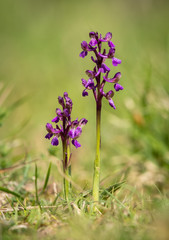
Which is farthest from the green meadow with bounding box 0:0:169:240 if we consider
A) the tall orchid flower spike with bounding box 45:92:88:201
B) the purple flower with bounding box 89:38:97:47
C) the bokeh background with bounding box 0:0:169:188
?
the purple flower with bounding box 89:38:97:47

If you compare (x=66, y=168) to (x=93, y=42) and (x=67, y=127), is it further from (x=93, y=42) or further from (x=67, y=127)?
(x=93, y=42)

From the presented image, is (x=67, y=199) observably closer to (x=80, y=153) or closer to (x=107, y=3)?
(x=80, y=153)

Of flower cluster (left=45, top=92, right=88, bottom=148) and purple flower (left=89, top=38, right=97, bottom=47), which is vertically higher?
purple flower (left=89, top=38, right=97, bottom=47)

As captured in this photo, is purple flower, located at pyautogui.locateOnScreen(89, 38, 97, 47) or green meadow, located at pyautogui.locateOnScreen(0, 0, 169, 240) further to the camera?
purple flower, located at pyautogui.locateOnScreen(89, 38, 97, 47)

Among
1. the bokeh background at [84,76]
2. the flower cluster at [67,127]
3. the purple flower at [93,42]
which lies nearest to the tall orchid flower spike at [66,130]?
the flower cluster at [67,127]

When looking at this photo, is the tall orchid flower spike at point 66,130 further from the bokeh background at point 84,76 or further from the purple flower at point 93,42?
the bokeh background at point 84,76

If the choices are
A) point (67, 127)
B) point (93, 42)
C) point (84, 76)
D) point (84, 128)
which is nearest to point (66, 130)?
point (67, 127)

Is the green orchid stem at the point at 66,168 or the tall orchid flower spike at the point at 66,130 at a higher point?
the tall orchid flower spike at the point at 66,130

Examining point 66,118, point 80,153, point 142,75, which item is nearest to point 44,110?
point 80,153

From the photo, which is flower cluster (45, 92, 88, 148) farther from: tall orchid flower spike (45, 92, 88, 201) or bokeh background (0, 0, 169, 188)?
bokeh background (0, 0, 169, 188)
